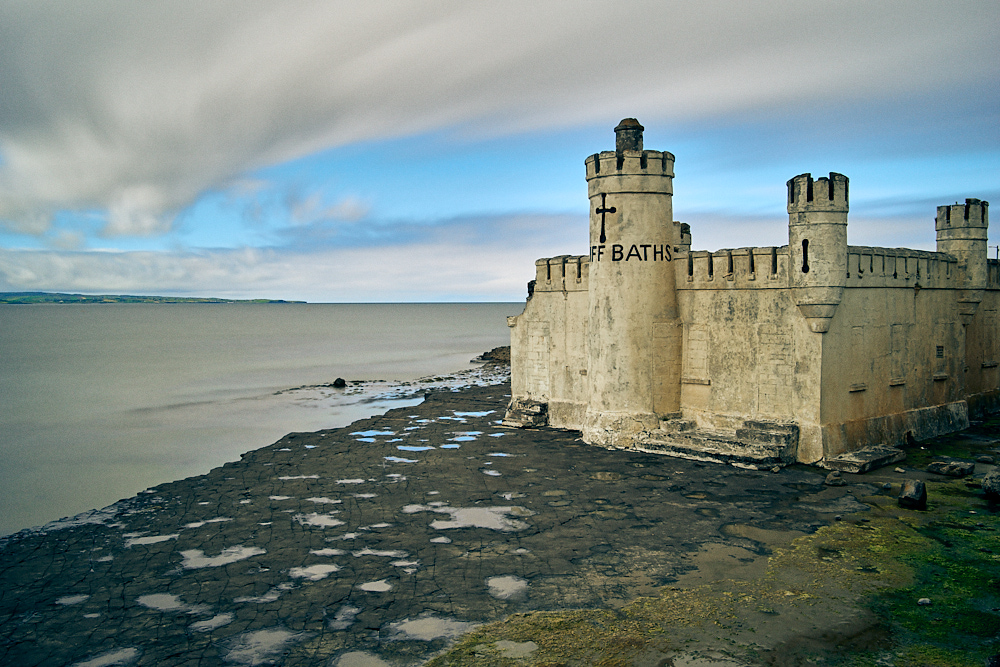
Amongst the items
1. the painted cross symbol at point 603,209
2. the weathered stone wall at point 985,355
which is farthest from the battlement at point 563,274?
the weathered stone wall at point 985,355

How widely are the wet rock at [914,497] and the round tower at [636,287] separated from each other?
6.52 m

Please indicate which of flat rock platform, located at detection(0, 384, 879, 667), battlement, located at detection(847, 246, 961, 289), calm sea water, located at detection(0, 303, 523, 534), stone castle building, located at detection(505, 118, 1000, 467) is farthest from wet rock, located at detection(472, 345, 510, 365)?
flat rock platform, located at detection(0, 384, 879, 667)

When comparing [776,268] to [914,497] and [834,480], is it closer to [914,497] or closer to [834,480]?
[834,480]

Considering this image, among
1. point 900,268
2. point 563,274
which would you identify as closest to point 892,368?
point 900,268

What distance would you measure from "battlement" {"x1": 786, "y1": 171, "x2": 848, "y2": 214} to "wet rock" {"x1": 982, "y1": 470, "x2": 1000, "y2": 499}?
6.60 metres

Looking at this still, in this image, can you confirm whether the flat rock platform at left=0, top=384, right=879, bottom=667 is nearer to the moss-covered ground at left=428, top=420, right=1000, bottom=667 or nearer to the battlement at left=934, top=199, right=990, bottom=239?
the moss-covered ground at left=428, top=420, right=1000, bottom=667

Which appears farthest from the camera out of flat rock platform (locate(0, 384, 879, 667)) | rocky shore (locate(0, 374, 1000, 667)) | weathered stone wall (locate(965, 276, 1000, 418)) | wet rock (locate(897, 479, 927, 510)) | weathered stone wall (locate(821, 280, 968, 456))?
weathered stone wall (locate(965, 276, 1000, 418))

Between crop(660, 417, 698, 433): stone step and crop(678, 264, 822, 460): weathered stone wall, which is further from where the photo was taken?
crop(660, 417, 698, 433): stone step

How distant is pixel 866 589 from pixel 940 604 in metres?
0.86

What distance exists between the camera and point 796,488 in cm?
1434

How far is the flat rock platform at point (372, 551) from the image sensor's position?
8.62 meters

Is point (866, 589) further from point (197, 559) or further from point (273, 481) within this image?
point (273, 481)

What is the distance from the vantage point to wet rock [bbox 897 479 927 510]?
1274 cm

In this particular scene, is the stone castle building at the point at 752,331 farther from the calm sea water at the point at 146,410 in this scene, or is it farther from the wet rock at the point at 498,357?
the wet rock at the point at 498,357
